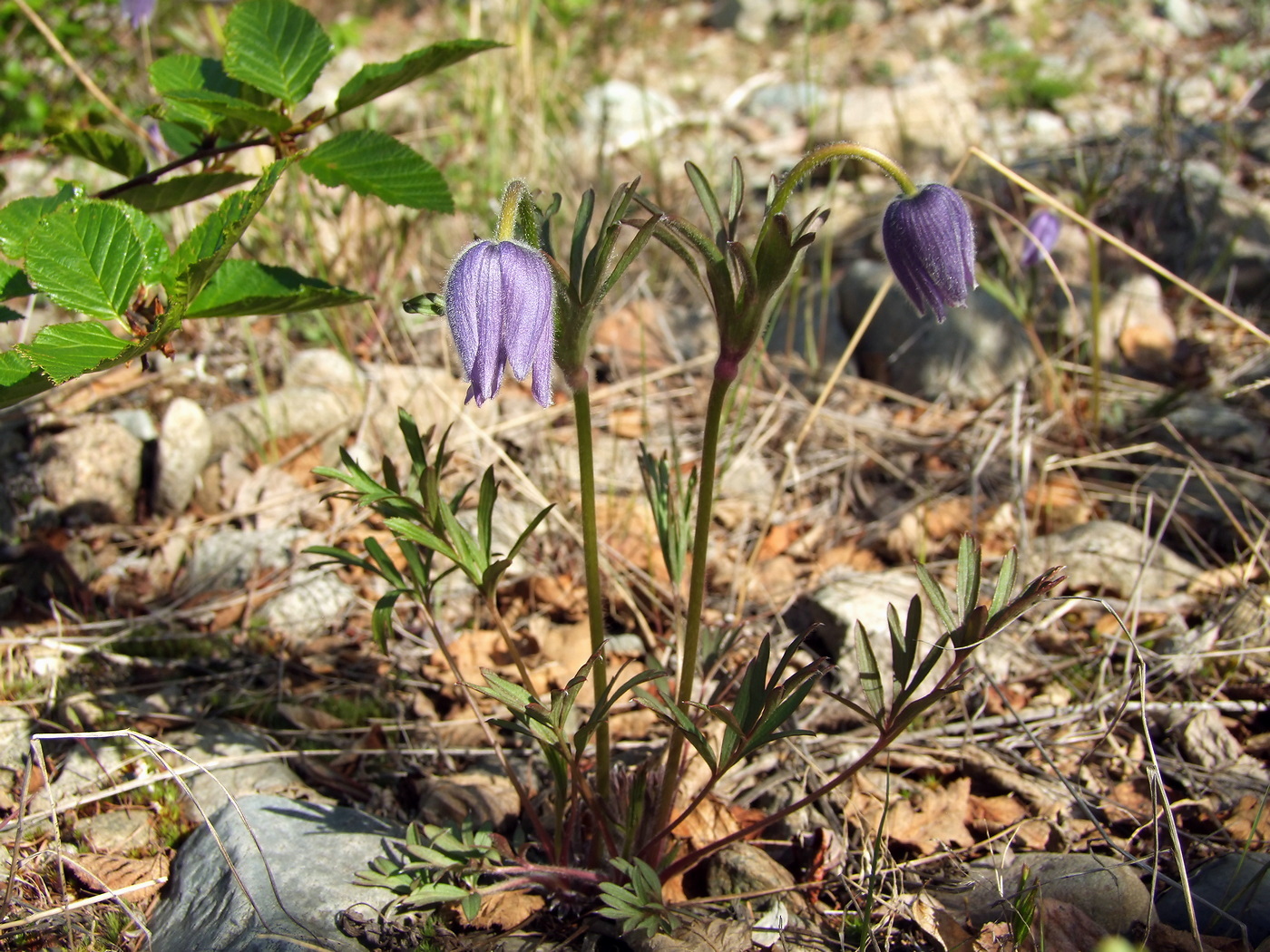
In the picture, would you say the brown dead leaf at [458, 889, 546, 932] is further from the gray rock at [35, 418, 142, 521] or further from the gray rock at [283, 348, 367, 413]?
the gray rock at [283, 348, 367, 413]

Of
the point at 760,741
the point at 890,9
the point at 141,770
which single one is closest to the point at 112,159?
the point at 141,770

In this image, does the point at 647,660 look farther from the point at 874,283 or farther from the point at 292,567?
the point at 874,283

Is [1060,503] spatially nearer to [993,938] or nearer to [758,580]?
[758,580]

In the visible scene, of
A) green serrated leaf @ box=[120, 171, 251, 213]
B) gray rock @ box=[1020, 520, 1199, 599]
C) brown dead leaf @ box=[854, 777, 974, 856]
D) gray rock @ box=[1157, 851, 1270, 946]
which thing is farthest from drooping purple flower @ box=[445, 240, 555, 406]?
gray rock @ box=[1020, 520, 1199, 599]

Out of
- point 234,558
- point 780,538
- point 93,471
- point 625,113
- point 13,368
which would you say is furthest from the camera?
point 625,113

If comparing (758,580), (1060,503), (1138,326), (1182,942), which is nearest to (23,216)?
(758,580)

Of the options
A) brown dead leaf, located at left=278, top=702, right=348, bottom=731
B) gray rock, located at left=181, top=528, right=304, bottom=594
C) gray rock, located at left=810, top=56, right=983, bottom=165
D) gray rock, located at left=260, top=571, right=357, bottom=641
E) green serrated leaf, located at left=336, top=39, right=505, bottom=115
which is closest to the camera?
green serrated leaf, located at left=336, top=39, right=505, bottom=115
